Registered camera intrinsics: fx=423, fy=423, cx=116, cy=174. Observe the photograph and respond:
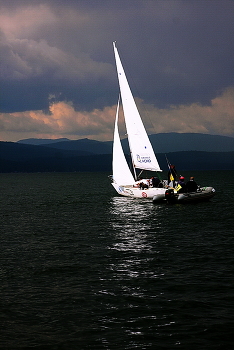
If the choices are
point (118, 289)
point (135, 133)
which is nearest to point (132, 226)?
point (118, 289)

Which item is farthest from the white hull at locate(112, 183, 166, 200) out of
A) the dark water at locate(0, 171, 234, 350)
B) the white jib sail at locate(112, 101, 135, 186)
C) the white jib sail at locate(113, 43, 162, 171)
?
the dark water at locate(0, 171, 234, 350)

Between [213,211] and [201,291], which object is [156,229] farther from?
[201,291]

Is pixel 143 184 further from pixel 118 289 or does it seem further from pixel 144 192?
pixel 118 289

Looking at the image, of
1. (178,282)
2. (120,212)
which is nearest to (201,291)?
(178,282)

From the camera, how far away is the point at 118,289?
1475cm

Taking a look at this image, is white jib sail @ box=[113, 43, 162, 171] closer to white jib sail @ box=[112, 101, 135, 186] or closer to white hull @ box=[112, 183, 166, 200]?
white jib sail @ box=[112, 101, 135, 186]

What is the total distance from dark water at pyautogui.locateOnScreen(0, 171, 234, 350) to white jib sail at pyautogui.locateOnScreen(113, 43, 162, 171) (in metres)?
17.4

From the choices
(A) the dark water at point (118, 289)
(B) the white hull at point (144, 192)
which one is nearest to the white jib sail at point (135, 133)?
(B) the white hull at point (144, 192)

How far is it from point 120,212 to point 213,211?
28.2 feet

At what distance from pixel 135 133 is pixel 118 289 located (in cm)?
3229

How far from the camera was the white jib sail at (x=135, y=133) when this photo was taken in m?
45.5

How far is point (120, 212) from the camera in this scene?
129ft

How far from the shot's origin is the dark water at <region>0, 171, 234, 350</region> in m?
11.0

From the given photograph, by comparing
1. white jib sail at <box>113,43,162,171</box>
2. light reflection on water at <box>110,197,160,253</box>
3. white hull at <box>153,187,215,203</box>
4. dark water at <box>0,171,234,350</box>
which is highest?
white jib sail at <box>113,43,162,171</box>
